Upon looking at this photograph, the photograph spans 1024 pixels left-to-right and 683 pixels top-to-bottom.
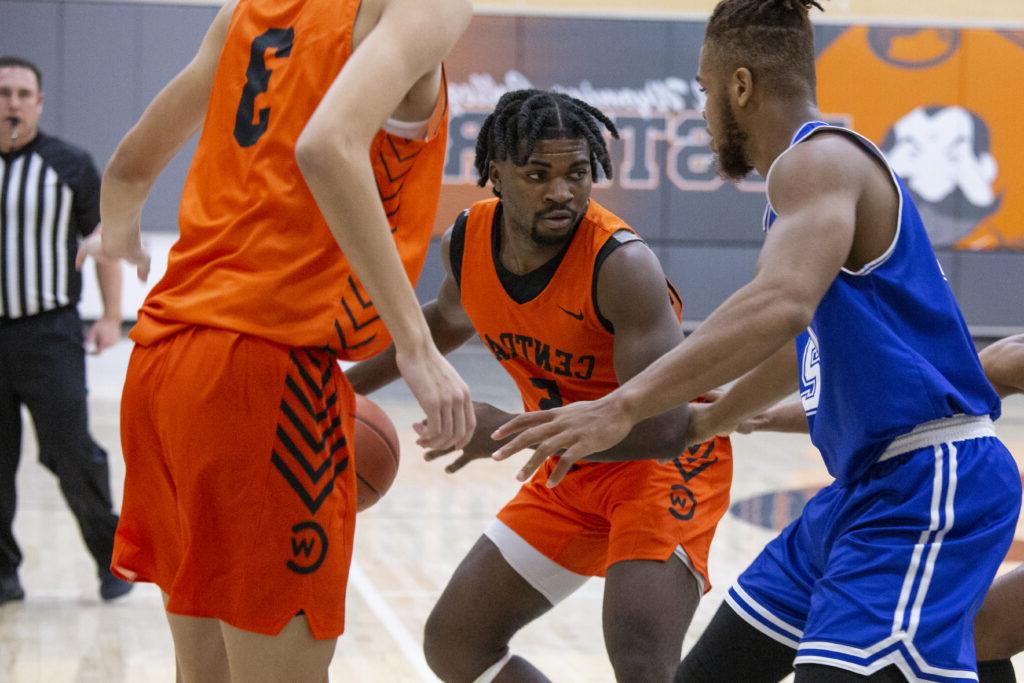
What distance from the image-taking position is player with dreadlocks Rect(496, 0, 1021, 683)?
6.86 ft

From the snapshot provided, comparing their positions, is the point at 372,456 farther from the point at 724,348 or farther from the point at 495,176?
the point at 724,348

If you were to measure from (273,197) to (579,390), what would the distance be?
1.29 meters

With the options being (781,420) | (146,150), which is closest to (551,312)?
(781,420)

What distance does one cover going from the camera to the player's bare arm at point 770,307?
2.05 m

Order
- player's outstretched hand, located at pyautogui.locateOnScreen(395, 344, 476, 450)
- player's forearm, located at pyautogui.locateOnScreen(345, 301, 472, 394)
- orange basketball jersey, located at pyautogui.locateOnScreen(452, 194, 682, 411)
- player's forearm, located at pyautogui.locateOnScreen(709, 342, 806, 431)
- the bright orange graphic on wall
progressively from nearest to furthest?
player's outstretched hand, located at pyautogui.locateOnScreen(395, 344, 476, 450) → player's forearm, located at pyautogui.locateOnScreen(709, 342, 806, 431) → orange basketball jersey, located at pyautogui.locateOnScreen(452, 194, 682, 411) → player's forearm, located at pyautogui.locateOnScreen(345, 301, 472, 394) → the bright orange graphic on wall

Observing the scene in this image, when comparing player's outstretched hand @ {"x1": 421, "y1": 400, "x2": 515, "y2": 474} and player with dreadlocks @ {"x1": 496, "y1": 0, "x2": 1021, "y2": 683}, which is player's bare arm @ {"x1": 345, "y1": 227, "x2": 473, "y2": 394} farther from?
player with dreadlocks @ {"x1": 496, "y1": 0, "x2": 1021, "y2": 683}

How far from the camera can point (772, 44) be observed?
2.35 m

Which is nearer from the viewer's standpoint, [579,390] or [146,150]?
[146,150]

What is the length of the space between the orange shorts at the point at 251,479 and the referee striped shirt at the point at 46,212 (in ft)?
11.8

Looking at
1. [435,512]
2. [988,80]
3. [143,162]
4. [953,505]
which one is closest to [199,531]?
[143,162]

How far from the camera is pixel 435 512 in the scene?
7.23 meters


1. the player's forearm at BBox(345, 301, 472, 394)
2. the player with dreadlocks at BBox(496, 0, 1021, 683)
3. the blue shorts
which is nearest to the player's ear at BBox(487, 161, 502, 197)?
the player's forearm at BBox(345, 301, 472, 394)

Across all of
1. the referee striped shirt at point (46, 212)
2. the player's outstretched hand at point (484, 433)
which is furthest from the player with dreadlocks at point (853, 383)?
the referee striped shirt at point (46, 212)

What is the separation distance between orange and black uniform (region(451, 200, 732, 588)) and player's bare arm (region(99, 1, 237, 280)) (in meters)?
0.93
